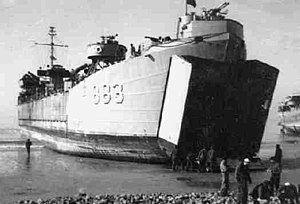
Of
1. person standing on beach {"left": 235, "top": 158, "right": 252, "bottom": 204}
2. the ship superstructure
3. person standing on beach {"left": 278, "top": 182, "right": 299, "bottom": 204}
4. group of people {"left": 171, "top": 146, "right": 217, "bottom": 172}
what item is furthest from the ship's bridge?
person standing on beach {"left": 278, "top": 182, "right": 299, "bottom": 204}

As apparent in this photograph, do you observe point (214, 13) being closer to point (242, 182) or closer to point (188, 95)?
point (188, 95)

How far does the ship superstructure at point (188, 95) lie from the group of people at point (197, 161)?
0.36 m

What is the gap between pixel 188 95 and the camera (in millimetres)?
18266

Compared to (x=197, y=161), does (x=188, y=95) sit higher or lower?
higher

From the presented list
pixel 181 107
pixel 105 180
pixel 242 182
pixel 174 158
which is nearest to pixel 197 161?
pixel 174 158

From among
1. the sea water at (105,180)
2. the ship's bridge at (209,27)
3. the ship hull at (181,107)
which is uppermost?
the ship's bridge at (209,27)

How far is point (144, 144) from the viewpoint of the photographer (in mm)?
20703

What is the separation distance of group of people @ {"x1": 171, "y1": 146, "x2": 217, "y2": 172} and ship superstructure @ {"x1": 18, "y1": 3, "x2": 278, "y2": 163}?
0.36 metres

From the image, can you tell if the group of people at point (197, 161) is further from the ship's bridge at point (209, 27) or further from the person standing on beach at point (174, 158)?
the ship's bridge at point (209, 27)

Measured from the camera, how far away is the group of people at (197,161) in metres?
18.1

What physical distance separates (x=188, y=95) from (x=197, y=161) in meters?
2.89

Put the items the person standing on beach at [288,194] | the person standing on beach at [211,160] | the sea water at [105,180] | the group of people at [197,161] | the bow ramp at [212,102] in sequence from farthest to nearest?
the bow ramp at [212,102]
the group of people at [197,161]
the person standing on beach at [211,160]
the sea water at [105,180]
the person standing on beach at [288,194]

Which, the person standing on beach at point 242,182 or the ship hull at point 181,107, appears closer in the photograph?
the person standing on beach at point 242,182

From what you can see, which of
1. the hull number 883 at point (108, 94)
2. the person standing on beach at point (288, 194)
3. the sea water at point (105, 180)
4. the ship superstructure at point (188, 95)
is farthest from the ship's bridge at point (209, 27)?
the person standing on beach at point (288, 194)
